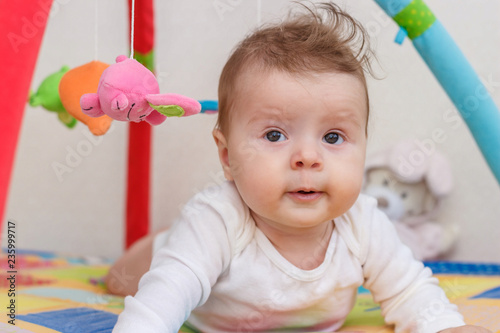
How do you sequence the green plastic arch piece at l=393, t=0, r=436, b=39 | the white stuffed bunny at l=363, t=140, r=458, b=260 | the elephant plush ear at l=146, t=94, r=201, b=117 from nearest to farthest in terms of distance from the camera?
Result: the elephant plush ear at l=146, t=94, r=201, b=117 → the green plastic arch piece at l=393, t=0, r=436, b=39 → the white stuffed bunny at l=363, t=140, r=458, b=260

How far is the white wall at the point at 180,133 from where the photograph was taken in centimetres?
154

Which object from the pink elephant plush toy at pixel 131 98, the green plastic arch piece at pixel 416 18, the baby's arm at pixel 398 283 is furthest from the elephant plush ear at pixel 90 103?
the green plastic arch piece at pixel 416 18

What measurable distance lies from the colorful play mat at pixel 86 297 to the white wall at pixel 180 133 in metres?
0.33

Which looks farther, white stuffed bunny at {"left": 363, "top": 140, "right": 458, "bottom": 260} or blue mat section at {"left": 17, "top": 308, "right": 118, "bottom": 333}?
white stuffed bunny at {"left": 363, "top": 140, "right": 458, "bottom": 260}

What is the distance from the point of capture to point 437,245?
154 centimetres

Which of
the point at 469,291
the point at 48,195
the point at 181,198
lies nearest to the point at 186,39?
the point at 181,198

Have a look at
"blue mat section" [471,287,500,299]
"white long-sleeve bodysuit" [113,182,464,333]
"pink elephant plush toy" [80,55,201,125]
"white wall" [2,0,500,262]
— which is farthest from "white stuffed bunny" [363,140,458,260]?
"pink elephant plush toy" [80,55,201,125]

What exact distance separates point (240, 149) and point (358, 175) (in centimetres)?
15

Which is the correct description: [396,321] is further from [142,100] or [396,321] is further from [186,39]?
[186,39]

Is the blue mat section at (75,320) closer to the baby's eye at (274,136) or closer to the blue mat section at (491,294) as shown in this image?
the baby's eye at (274,136)

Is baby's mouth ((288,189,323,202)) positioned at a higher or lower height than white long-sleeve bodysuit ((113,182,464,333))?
higher

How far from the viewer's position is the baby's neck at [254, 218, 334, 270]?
777 mm

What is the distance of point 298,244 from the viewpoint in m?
0.78

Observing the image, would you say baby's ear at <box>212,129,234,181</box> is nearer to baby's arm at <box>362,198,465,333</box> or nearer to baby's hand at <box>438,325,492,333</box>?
baby's arm at <box>362,198,465,333</box>
